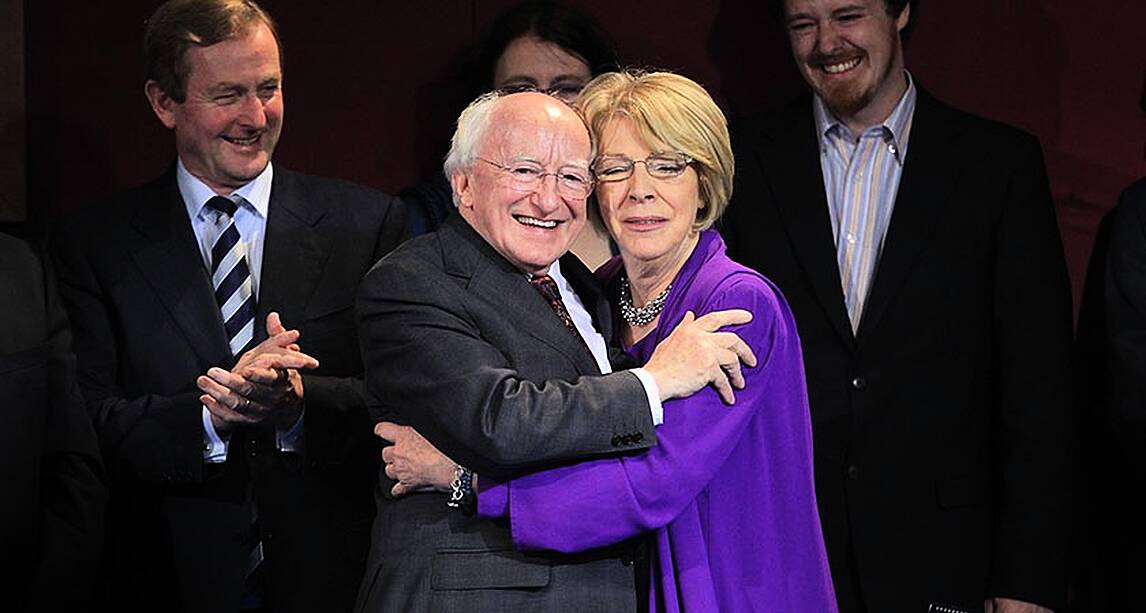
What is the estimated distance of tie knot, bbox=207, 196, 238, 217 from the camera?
344 centimetres

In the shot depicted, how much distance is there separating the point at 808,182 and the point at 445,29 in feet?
3.42

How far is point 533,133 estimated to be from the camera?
270cm

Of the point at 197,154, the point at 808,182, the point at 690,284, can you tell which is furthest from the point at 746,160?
the point at 197,154

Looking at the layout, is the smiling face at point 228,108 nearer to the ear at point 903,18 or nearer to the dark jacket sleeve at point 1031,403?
the ear at point 903,18

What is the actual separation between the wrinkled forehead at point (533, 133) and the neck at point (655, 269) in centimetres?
26

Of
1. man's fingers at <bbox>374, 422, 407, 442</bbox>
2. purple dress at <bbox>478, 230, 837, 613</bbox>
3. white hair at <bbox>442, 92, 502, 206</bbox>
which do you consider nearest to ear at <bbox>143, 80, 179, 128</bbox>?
white hair at <bbox>442, 92, 502, 206</bbox>

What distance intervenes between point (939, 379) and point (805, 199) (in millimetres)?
492

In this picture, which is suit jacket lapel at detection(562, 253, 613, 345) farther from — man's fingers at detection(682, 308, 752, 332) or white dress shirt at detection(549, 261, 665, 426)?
man's fingers at detection(682, 308, 752, 332)

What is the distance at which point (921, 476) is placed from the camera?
359 centimetres

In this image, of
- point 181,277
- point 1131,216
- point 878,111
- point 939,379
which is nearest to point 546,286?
point 181,277

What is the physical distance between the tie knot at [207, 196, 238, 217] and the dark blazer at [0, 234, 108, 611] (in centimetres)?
37

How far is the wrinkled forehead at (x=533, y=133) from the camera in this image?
8.85 feet

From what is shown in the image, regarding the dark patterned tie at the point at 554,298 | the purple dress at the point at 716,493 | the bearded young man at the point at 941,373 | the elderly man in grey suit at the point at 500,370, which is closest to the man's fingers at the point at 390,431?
the elderly man in grey suit at the point at 500,370

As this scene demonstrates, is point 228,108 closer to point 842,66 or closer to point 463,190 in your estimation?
point 463,190
